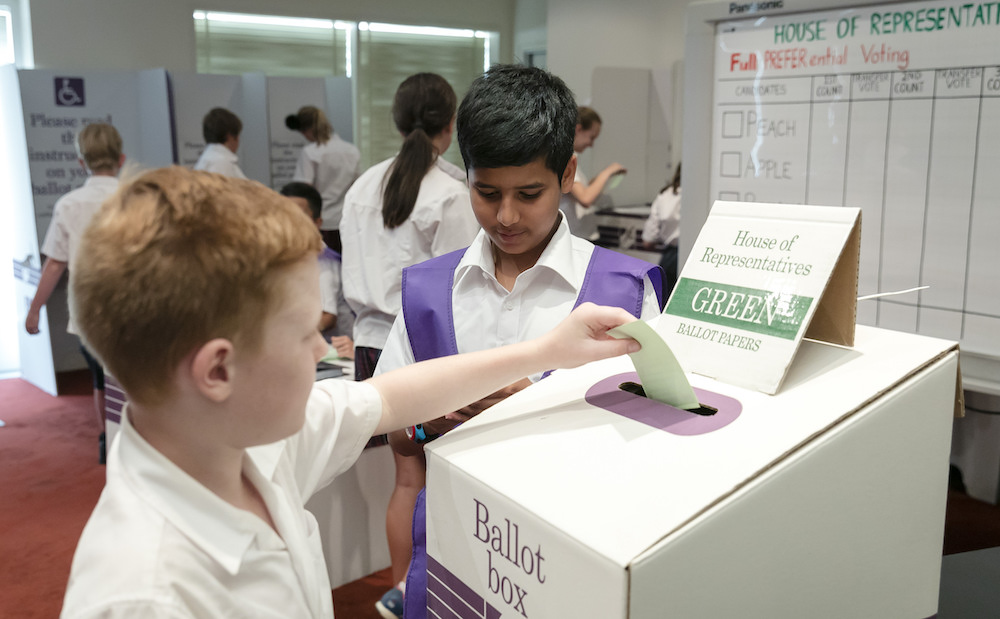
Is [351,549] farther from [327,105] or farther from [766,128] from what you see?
[327,105]

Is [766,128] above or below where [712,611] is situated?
above

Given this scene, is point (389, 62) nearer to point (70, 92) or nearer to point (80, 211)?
point (70, 92)

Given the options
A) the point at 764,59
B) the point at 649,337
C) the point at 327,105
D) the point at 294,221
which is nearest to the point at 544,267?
the point at 649,337

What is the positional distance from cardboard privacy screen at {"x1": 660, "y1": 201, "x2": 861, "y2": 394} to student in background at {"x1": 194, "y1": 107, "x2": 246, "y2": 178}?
4588mm

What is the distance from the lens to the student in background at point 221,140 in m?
4.99

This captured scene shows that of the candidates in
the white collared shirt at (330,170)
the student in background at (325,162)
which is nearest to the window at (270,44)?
the student in background at (325,162)

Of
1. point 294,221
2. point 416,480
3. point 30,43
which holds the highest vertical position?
point 30,43

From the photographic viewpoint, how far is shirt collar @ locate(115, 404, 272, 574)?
0.59m

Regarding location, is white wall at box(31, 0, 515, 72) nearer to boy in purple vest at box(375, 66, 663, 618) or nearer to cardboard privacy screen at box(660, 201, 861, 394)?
boy in purple vest at box(375, 66, 663, 618)

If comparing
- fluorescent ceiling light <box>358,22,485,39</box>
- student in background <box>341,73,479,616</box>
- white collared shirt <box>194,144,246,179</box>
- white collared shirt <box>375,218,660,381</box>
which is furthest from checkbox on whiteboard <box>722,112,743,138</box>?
fluorescent ceiling light <box>358,22,485,39</box>

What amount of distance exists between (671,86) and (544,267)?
5.67 meters

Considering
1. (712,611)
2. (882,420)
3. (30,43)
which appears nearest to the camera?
(712,611)

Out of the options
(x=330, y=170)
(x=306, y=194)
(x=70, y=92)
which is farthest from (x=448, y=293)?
(x=330, y=170)

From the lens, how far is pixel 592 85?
249 inches
